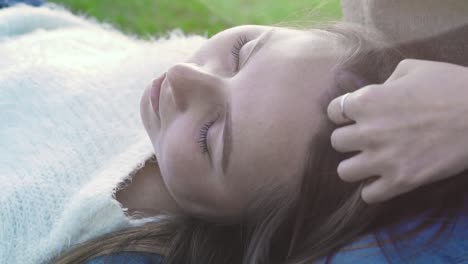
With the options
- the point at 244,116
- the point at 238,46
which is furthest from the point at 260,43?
the point at 244,116

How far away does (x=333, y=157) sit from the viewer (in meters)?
1.11

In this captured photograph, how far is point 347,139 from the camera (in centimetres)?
101

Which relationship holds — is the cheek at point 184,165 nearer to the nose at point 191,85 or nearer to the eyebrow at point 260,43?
the nose at point 191,85

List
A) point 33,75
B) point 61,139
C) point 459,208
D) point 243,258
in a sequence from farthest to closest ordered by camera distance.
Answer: point 33,75 < point 61,139 < point 243,258 < point 459,208

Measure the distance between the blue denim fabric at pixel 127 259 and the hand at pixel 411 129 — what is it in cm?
47

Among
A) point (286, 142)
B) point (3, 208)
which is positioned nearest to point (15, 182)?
point (3, 208)

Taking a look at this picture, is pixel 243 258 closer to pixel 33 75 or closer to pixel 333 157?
pixel 333 157

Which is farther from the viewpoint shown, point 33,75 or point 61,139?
point 33,75

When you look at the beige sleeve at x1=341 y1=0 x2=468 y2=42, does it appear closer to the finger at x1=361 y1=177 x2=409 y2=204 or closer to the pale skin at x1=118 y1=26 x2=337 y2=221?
the pale skin at x1=118 y1=26 x2=337 y2=221

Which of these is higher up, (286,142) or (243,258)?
(286,142)

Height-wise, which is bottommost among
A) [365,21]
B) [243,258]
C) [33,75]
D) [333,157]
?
[243,258]

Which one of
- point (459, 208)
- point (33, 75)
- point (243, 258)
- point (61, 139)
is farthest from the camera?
point (33, 75)

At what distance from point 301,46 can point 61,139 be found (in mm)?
644

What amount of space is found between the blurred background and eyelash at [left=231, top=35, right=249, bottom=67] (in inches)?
49.3
